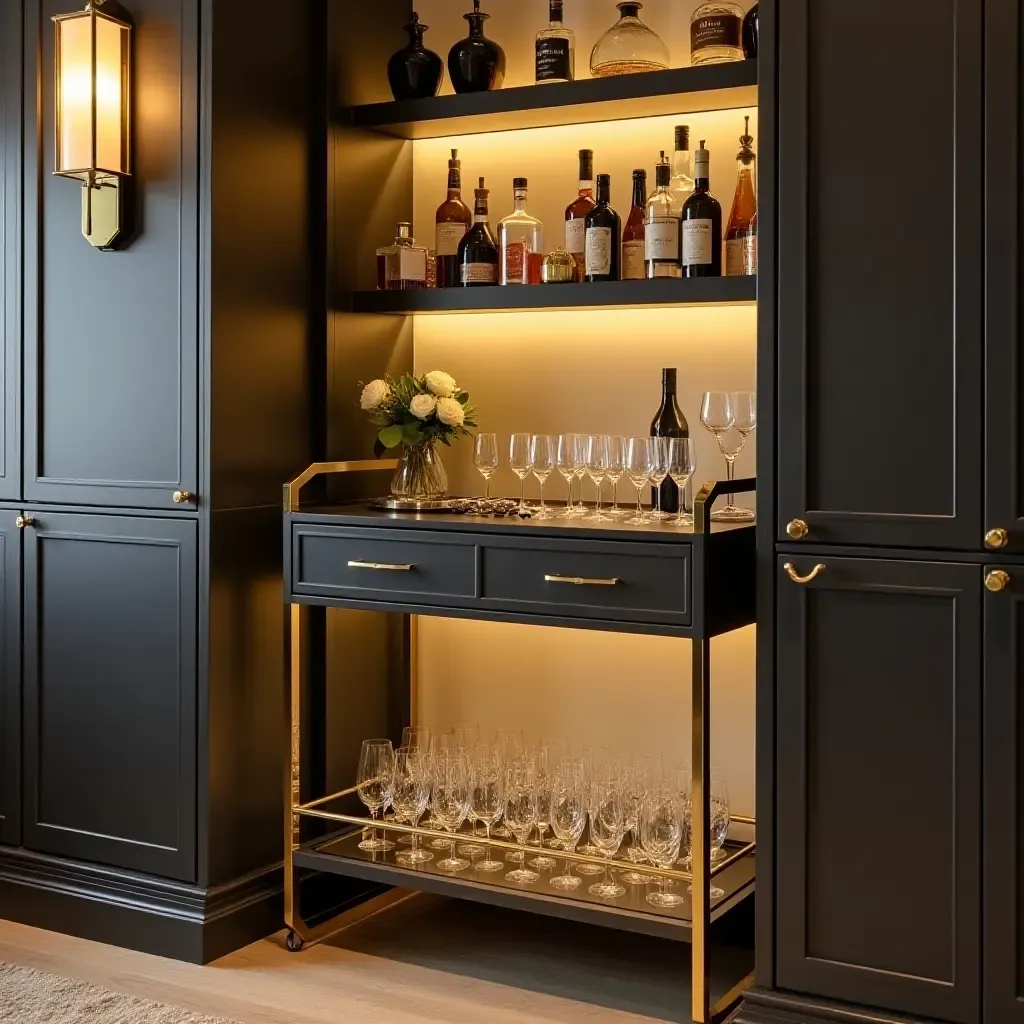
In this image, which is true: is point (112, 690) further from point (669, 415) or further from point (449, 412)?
point (669, 415)

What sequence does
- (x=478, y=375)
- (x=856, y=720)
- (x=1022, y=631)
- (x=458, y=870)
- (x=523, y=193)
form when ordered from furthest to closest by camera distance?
(x=478, y=375)
(x=523, y=193)
(x=458, y=870)
(x=856, y=720)
(x=1022, y=631)

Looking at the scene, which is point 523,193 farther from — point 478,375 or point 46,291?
Answer: point 46,291

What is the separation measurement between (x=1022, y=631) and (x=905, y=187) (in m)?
0.79

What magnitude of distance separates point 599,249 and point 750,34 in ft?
1.76

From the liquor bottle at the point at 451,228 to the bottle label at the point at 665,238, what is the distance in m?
0.53

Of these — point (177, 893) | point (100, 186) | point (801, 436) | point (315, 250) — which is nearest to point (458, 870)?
point (177, 893)

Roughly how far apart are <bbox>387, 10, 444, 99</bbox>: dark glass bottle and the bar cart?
930 mm

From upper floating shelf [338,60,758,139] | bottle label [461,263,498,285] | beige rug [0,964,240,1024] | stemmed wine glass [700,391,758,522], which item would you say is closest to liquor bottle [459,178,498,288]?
bottle label [461,263,498,285]

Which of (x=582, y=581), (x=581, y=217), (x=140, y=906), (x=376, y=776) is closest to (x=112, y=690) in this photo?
(x=140, y=906)

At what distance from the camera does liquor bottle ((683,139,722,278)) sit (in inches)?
110

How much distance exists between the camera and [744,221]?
9.30ft

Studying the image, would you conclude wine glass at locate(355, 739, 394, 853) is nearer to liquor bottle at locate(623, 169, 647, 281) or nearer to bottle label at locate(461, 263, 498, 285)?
bottle label at locate(461, 263, 498, 285)

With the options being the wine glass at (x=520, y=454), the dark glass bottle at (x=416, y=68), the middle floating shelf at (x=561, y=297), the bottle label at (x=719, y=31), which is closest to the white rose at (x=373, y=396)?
the middle floating shelf at (x=561, y=297)

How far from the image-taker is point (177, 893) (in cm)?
297
